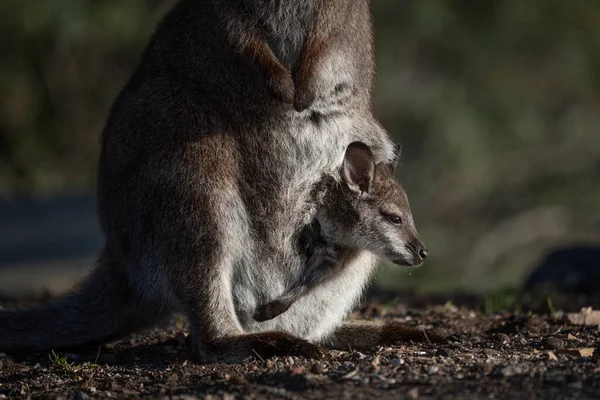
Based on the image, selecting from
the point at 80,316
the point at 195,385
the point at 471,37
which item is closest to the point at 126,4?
the point at 471,37

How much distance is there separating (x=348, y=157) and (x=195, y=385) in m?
1.61

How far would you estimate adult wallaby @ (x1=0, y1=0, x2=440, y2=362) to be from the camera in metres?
5.50

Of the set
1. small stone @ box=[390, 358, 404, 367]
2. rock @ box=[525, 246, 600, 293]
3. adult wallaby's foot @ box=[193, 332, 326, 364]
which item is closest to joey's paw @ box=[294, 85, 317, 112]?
adult wallaby's foot @ box=[193, 332, 326, 364]

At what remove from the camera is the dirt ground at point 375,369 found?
4.45 m

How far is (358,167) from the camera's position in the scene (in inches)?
231

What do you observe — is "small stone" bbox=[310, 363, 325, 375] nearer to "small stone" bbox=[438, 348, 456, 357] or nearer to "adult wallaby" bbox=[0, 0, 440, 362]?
"adult wallaby" bbox=[0, 0, 440, 362]

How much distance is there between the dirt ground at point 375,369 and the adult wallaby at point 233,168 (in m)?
0.26

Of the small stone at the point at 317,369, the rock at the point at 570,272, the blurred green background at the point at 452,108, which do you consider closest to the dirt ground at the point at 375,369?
the small stone at the point at 317,369

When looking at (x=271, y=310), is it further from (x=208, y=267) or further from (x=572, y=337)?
(x=572, y=337)

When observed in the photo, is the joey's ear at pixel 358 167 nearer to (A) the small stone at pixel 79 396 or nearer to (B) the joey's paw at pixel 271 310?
(B) the joey's paw at pixel 271 310

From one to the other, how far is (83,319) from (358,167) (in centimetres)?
179

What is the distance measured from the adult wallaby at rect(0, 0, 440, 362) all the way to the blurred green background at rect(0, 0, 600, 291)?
8.83m

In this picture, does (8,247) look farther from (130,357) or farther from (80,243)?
(130,357)

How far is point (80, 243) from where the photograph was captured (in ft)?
40.2
